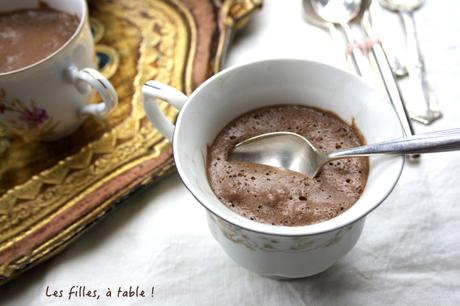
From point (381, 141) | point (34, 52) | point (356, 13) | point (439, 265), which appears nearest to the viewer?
point (381, 141)

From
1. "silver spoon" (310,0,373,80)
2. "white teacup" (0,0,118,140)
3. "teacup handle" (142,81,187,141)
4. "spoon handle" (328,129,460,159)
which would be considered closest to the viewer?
"spoon handle" (328,129,460,159)

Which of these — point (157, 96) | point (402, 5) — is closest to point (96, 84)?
point (157, 96)

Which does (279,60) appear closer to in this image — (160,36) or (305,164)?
(305,164)

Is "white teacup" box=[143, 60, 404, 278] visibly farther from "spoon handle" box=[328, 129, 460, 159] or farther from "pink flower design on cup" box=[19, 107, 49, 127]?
"pink flower design on cup" box=[19, 107, 49, 127]

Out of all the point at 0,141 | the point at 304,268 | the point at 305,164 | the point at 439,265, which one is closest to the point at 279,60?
the point at 305,164

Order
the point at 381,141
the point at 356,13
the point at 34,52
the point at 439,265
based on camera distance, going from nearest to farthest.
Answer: the point at 381,141, the point at 439,265, the point at 34,52, the point at 356,13

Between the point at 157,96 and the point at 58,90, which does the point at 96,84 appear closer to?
the point at 58,90

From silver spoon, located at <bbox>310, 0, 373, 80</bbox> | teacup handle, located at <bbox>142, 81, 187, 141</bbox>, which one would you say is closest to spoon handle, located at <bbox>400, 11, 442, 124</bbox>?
silver spoon, located at <bbox>310, 0, 373, 80</bbox>
